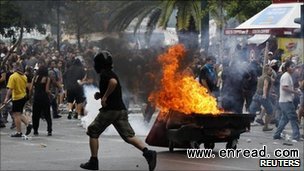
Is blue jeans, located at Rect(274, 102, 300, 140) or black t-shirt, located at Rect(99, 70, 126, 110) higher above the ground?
black t-shirt, located at Rect(99, 70, 126, 110)

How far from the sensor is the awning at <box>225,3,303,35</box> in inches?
988

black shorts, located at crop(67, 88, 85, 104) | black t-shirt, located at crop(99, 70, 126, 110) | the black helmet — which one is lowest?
black shorts, located at crop(67, 88, 85, 104)

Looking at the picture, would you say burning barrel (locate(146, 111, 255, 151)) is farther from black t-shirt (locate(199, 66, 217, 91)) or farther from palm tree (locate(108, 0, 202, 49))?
palm tree (locate(108, 0, 202, 49))

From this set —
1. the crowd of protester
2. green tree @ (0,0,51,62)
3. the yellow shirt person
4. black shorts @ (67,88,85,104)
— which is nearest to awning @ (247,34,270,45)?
the crowd of protester

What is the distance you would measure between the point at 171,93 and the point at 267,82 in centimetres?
529

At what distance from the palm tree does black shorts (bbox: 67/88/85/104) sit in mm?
4856

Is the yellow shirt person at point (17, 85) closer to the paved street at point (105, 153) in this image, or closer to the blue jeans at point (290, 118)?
the paved street at point (105, 153)

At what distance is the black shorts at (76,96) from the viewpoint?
68.2ft

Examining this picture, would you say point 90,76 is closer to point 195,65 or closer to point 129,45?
point 129,45

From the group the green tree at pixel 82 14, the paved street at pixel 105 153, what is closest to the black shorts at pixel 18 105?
the paved street at pixel 105 153

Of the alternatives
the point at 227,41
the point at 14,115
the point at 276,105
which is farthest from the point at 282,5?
the point at 14,115

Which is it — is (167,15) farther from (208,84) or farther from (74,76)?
(208,84)

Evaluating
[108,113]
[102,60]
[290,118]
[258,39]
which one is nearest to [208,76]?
[290,118]

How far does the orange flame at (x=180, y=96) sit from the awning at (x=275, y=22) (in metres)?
12.0
